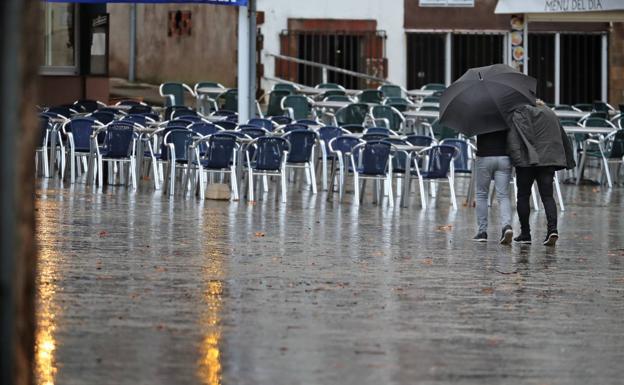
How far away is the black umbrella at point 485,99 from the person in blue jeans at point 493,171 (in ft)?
0.59

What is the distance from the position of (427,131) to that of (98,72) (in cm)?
680

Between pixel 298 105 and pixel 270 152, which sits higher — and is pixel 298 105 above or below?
above

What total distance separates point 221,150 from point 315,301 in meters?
9.04

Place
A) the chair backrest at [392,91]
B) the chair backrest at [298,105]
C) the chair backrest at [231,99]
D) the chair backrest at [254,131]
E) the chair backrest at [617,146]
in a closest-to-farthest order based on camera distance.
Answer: the chair backrest at [254,131] < the chair backrest at [617,146] < the chair backrest at [298,105] < the chair backrest at [231,99] < the chair backrest at [392,91]

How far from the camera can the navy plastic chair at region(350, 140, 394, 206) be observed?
20.1m

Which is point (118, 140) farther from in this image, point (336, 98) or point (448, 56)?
point (448, 56)

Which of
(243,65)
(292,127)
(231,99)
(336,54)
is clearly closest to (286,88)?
(231,99)

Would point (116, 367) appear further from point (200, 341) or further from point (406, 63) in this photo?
point (406, 63)

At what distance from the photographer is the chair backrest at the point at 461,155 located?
69.4ft

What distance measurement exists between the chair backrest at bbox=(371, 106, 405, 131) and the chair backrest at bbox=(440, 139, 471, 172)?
5.36 metres

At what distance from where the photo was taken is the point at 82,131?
22.0 m

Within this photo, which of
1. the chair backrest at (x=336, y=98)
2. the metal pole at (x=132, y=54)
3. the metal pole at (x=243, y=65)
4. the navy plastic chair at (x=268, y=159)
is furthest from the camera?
the metal pole at (x=132, y=54)

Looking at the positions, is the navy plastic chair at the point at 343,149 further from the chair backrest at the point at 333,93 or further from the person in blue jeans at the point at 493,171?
the chair backrest at the point at 333,93

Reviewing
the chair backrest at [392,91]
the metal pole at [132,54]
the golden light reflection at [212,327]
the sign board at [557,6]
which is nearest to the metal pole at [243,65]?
the sign board at [557,6]
